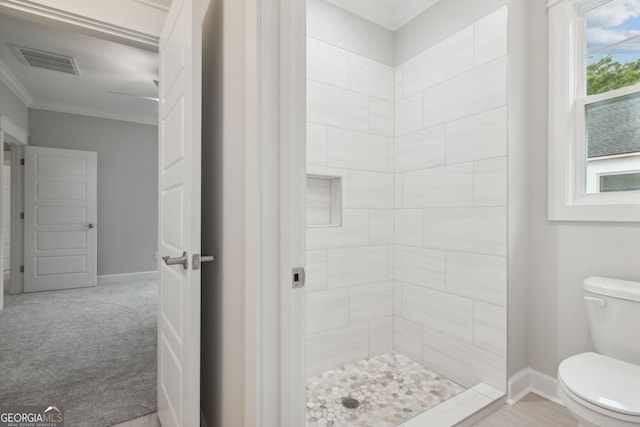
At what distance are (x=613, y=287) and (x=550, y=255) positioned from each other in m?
0.40

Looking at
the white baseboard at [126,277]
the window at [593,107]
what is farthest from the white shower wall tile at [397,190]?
the white baseboard at [126,277]

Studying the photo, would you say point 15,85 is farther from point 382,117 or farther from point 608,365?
point 608,365

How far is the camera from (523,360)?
199 centimetres

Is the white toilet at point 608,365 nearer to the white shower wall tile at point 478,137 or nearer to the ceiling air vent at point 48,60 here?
the white shower wall tile at point 478,137

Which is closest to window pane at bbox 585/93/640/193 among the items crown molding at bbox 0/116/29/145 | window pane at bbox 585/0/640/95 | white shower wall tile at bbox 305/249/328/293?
window pane at bbox 585/0/640/95

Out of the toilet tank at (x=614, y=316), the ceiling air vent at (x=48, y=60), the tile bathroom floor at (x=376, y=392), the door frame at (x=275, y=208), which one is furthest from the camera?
the ceiling air vent at (x=48, y=60)

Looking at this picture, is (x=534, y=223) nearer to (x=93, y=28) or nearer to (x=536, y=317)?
(x=536, y=317)

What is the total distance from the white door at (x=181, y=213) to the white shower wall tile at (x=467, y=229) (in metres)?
1.67

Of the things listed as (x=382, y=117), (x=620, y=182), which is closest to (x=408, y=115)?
(x=382, y=117)

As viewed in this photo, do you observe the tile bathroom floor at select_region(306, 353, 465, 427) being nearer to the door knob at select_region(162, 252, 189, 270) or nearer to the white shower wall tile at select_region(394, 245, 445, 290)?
the white shower wall tile at select_region(394, 245, 445, 290)

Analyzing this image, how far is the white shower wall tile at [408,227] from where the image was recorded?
7.93 ft

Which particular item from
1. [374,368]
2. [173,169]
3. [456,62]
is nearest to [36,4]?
[173,169]

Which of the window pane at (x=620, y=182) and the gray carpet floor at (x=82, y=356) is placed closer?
the window pane at (x=620, y=182)

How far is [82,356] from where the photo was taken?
2477 millimetres
